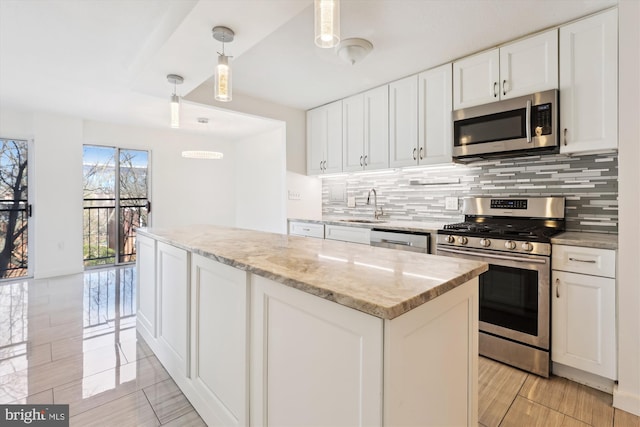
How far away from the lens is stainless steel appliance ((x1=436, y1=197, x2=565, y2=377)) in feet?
6.70

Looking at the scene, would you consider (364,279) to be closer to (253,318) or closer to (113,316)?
(253,318)

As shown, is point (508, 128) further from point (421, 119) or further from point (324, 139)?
point (324, 139)

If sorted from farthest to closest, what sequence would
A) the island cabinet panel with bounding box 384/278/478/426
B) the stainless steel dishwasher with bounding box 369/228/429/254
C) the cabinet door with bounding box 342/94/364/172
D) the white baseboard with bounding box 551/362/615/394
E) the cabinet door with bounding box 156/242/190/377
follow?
the cabinet door with bounding box 342/94/364/172 < the stainless steel dishwasher with bounding box 369/228/429/254 < the white baseboard with bounding box 551/362/615/394 < the cabinet door with bounding box 156/242/190/377 < the island cabinet panel with bounding box 384/278/478/426

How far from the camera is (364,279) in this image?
1.04 m

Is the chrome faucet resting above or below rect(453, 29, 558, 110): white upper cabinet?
below

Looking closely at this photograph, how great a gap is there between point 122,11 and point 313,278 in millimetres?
2262

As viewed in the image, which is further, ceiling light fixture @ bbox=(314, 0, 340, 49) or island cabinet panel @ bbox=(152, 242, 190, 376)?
island cabinet panel @ bbox=(152, 242, 190, 376)

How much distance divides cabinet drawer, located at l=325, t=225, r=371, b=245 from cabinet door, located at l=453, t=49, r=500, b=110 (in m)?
1.40

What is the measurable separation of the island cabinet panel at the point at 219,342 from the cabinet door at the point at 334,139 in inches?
95.7

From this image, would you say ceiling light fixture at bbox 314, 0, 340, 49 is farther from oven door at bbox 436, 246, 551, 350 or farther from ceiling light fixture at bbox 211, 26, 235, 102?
oven door at bbox 436, 246, 551, 350

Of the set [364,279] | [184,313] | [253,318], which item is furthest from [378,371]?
[184,313]

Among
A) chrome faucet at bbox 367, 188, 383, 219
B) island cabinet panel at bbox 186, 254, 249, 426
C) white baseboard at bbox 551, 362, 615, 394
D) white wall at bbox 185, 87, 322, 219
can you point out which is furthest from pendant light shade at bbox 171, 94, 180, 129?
white baseboard at bbox 551, 362, 615, 394

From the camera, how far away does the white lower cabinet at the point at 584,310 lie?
184 cm

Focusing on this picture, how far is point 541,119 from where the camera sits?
2.23 m
